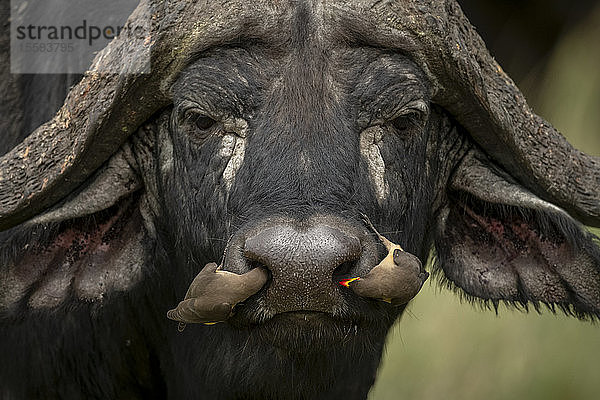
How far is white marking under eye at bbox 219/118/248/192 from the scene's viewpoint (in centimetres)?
330

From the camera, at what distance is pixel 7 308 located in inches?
142

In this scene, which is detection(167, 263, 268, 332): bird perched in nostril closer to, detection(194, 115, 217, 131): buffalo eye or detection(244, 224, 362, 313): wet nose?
detection(244, 224, 362, 313): wet nose

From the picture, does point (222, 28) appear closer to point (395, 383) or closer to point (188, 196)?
point (188, 196)

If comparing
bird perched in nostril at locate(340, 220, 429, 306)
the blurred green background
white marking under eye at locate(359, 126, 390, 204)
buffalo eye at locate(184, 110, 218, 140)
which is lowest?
Result: the blurred green background

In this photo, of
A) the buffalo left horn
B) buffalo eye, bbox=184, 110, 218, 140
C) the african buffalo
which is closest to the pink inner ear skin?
the african buffalo

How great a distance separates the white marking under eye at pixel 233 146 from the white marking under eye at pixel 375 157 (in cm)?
40

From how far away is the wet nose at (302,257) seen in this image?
110 inches

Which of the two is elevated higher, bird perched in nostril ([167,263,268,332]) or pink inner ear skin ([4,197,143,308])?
bird perched in nostril ([167,263,268,332])

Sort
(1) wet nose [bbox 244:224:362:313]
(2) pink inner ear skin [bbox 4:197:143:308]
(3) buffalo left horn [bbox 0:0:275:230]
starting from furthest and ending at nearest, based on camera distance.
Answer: (2) pink inner ear skin [bbox 4:197:143:308] → (3) buffalo left horn [bbox 0:0:275:230] → (1) wet nose [bbox 244:224:362:313]

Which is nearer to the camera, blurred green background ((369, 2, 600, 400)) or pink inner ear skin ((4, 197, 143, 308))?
pink inner ear skin ((4, 197, 143, 308))

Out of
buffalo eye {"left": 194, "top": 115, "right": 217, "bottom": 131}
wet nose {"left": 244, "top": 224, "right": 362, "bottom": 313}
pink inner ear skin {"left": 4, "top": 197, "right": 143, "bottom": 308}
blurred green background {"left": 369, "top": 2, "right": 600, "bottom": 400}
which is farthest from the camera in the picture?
blurred green background {"left": 369, "top": 2, "right": 600, "bottom": 400}

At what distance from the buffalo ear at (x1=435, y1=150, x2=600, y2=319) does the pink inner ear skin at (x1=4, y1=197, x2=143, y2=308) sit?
125 cm

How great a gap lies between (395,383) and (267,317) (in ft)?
13.5

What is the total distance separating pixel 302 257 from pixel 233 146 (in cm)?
67
